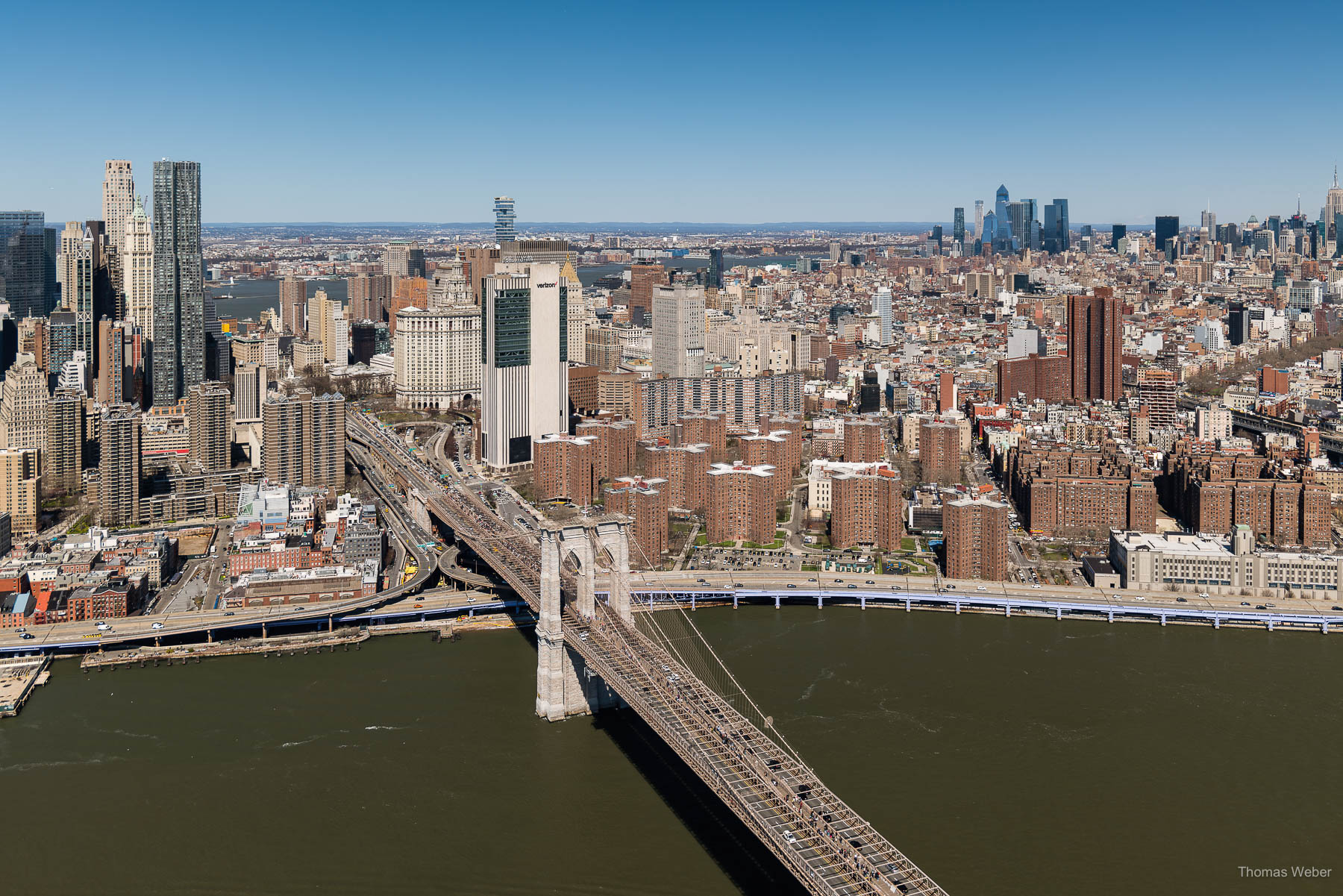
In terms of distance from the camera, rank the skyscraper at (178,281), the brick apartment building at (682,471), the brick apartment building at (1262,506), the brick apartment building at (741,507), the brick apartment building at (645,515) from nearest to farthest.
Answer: the brick apartment building at (645,515) < the brick apartment building at (1262,506) < the brick apartment building at (741,507) < the brick apartment building at (682,471) < the skyscraper at (178,281)

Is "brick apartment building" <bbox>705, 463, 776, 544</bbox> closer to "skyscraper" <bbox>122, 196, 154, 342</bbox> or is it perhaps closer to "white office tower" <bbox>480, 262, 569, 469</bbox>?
"white office tower" <bbox>480, 262, 569, 469</bbox>

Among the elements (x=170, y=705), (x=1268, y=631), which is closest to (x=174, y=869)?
(x=170, y=705)

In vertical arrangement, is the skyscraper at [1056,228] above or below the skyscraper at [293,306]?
above

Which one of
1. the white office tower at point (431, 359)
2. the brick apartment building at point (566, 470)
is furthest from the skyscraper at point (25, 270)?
the brick apartment building at point (566, 470)

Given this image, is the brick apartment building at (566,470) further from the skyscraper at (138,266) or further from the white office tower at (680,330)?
the skyscraper at (138,266)

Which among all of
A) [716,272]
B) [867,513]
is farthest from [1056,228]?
[867,513]

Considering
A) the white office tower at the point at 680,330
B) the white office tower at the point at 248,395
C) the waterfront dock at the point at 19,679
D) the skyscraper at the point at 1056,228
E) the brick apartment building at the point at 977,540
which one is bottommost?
the waterfront dock at the point at 19,679

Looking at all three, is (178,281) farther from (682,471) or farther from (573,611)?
(573,611)
